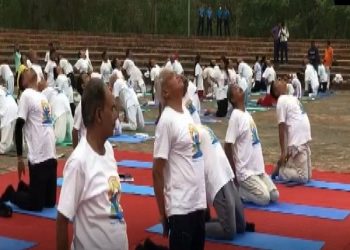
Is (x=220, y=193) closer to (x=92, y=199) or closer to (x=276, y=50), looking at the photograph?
(x=92, y=199)

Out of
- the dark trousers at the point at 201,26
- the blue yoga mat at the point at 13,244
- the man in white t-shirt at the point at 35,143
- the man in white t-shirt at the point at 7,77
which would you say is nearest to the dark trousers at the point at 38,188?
the man in white t-shirt at the point at 35,143

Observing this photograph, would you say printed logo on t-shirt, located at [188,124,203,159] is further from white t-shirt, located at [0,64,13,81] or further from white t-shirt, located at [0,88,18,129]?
white t-shirt, located at [0,64,13,81]

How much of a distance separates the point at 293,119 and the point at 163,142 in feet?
14.9

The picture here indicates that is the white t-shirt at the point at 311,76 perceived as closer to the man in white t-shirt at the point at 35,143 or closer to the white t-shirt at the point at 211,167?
the man in white t-shirt at the point at 35,143

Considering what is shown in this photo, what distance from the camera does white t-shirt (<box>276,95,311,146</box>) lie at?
8.52m

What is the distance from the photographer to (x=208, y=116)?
16.7m

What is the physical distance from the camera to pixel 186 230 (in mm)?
4281

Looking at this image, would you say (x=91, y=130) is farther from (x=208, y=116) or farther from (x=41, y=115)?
(x=208, y=116)

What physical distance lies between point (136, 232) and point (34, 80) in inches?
80.4

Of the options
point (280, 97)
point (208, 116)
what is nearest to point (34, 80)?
point (280, 97)

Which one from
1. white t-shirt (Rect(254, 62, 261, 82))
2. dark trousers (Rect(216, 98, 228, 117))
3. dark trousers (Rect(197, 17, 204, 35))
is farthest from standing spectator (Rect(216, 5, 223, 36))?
dark trousers (Rect(216, 98, 228, 117))

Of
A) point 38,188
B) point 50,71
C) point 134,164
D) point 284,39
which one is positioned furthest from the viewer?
point 284,39

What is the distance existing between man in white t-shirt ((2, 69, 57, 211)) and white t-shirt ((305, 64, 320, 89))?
16088mm

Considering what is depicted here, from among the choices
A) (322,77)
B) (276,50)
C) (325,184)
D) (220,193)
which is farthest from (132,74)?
→ (220,193)
